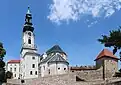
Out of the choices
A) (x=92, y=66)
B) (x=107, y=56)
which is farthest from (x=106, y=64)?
(x=92, y=66)

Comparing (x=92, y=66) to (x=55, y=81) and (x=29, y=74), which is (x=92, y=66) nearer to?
(x=29, y=74)

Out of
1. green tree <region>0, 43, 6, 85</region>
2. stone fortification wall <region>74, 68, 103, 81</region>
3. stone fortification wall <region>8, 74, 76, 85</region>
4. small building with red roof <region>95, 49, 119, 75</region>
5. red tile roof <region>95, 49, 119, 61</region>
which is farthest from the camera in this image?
red tile roof <region>95, 49, 119, 61</region>

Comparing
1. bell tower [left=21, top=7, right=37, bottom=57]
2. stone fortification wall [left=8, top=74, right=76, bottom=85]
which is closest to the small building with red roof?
stone fortification wall [left=8, top=74, right=76, bottom=85]

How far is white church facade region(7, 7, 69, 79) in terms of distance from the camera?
8075 centimetres

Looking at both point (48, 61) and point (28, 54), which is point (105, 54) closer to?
point (48, 61)

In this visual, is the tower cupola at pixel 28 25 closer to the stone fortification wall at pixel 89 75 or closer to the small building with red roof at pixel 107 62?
the small building with red roof at pixel 107 62

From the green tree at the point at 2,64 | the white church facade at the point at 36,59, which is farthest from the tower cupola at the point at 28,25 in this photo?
the green tree at the point at 2,64

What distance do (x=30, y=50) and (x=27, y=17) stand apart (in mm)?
11327

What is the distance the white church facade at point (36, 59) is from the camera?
80.8 metres

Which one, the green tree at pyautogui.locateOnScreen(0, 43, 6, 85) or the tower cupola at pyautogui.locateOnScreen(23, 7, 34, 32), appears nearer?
the green tree at pyautogui.locateOnScreen(0, 43, 6, 85)

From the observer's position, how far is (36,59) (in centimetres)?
9031

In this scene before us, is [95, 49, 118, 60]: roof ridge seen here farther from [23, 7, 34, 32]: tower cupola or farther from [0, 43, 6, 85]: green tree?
[23, 7, 34, 32]: tower cupola

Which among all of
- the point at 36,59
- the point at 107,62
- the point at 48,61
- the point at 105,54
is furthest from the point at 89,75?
the point at 36,59

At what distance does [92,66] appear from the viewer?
82.3 m
